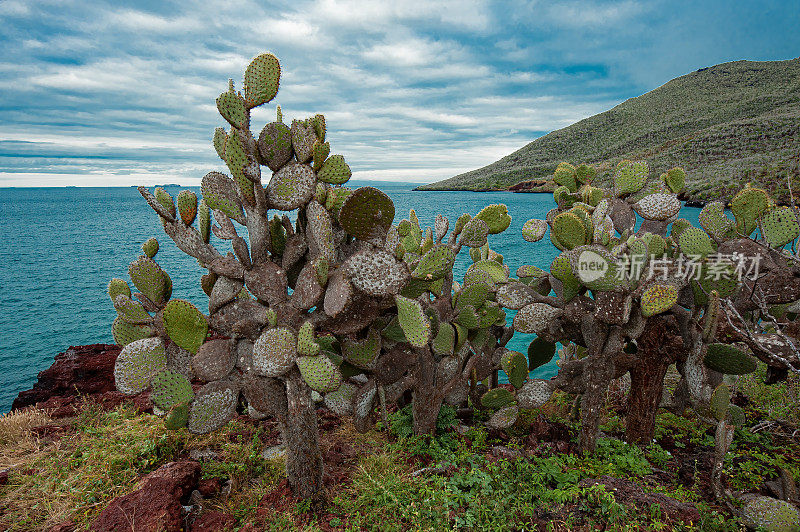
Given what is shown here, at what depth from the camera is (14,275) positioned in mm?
23859

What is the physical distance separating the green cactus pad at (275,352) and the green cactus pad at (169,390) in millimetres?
651

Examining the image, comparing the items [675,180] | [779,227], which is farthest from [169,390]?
[675,180]

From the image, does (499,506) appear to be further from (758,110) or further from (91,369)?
(758,110)

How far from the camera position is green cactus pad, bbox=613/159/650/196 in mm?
4922

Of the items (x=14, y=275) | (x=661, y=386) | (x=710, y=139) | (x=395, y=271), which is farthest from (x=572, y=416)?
(x=710, y=139)

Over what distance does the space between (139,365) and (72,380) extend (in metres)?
4.05

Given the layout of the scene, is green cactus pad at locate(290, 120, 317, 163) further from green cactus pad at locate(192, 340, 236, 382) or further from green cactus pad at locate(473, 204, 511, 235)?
green cactus pad at locate(473, 204, 511, 235)

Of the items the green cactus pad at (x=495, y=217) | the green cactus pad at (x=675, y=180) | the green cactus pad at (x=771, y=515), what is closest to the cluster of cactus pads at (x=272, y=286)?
the green cactus pad at (x=495, y=217)

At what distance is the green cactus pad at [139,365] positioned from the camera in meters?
3.14

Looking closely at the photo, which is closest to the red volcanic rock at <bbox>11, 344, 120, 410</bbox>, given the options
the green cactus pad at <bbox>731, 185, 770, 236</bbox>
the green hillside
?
the green cactus pad at <bbox>731, 185, 770, 236</bbox>

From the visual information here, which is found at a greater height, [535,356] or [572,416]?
[535,356]

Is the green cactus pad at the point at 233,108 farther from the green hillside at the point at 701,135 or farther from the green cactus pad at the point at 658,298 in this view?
the green hillside at the point at 701,135

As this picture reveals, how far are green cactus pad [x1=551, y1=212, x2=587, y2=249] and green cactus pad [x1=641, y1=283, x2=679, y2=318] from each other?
0.87 metres

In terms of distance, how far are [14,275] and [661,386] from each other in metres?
32.3
